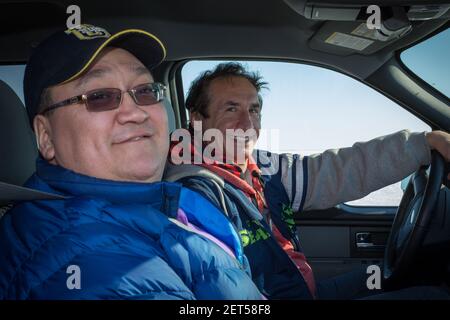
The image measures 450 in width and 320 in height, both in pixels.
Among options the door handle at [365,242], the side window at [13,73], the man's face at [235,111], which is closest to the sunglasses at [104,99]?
the man's face at [235,111]

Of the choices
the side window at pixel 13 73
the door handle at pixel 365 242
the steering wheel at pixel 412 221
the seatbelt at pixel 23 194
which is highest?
the side window at pixel 13 73

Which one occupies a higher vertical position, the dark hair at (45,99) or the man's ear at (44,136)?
the dark hair at (45,99)

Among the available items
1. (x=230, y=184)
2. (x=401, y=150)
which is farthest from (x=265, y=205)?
(x=401, y=150)

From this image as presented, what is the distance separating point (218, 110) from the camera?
6.41ft

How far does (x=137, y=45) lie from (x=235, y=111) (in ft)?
2.36

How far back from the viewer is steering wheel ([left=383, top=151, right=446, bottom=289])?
1.65m

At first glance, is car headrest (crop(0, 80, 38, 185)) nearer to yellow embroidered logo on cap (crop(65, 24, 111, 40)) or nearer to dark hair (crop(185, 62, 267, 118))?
yellow embroidered logo on cap (crop(65, 24, 111, 40))

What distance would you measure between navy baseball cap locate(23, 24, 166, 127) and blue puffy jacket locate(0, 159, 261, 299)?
200mm

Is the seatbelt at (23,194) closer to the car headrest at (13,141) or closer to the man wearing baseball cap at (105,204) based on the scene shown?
the man wearing baseball cap at (105,204)

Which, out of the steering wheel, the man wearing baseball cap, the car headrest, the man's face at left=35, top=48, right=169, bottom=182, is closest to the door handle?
the steering wheel

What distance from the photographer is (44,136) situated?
1.21 m

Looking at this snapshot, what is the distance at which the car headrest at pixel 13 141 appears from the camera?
151 centimetres

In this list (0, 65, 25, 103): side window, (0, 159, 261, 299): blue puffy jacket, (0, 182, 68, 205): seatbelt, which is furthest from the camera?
(0, 65, 25, 103): side window

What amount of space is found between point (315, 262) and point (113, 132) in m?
1.58
